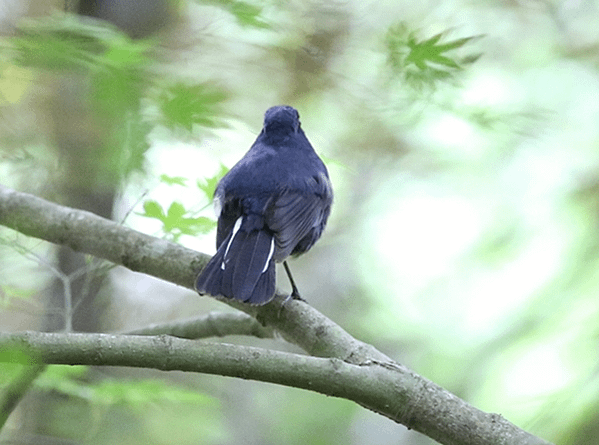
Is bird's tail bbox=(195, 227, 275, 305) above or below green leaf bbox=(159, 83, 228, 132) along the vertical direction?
below

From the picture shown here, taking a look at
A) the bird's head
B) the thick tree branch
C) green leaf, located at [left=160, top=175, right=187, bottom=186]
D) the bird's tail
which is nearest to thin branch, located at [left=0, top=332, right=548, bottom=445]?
the thick tree branch

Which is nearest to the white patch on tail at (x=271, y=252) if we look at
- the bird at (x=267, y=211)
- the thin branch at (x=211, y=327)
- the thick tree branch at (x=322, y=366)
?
the bird at (x=267, y=211)

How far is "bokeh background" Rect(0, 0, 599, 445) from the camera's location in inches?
79.2

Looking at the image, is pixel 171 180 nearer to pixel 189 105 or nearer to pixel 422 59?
pixel 189 105

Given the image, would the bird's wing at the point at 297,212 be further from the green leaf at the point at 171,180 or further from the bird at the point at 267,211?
the green leaf at the point at 171,180

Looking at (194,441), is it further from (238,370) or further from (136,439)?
(238,370)

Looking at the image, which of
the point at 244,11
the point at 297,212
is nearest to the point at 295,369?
the point at 297,212

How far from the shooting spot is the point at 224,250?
6.88ft

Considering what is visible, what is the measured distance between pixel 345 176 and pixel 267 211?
291cm

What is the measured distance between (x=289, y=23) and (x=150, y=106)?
0.76 m

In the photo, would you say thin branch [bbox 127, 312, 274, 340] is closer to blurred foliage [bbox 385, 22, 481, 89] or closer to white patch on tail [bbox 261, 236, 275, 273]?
white patch on tail [bbox 261, 236, 275, 273]

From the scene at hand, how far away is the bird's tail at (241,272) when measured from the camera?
6.23 feet

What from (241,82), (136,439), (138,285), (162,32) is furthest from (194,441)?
(162,32)

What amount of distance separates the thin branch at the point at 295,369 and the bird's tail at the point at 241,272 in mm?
459
